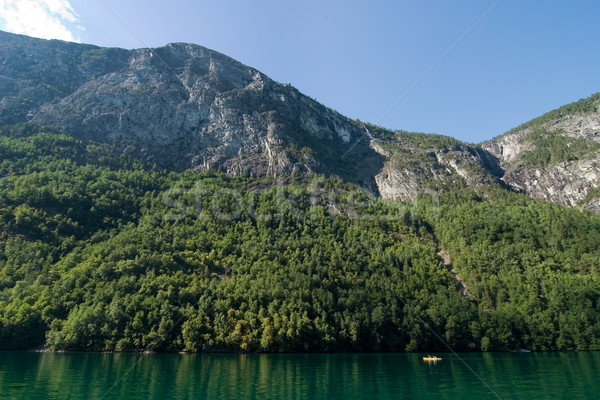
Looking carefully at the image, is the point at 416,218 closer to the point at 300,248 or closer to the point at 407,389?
the point at 300,248

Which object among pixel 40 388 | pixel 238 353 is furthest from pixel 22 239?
pixel 40 388

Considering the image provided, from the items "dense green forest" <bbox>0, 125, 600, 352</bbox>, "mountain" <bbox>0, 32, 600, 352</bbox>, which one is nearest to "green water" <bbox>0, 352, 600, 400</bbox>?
"mountain" <bbox>0, 32, 600, 352</bbox>

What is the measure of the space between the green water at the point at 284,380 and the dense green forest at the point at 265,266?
2206 centimetres

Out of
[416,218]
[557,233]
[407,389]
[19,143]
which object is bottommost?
[407,389]

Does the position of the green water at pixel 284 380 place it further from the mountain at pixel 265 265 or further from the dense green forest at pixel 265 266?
the dense green forest at pixel 265 266

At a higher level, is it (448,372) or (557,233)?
(557,233)

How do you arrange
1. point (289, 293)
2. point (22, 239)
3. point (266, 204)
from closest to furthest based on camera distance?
point (289, 293), point (22, 239), point (266, 204)

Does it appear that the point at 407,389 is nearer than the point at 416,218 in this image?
Yes

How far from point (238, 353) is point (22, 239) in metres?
79.9

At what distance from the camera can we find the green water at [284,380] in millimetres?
42188

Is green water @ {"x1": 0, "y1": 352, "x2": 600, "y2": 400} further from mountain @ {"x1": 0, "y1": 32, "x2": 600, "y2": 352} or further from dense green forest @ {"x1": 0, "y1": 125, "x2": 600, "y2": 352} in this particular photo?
dense green forest @ {"x1": 0, "y1": 125, "x2": 600, "y2": 352}

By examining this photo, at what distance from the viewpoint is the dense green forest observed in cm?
9331

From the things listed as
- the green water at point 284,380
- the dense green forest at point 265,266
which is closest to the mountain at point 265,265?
the dense green forest at point 265,266

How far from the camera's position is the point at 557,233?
147 meters
